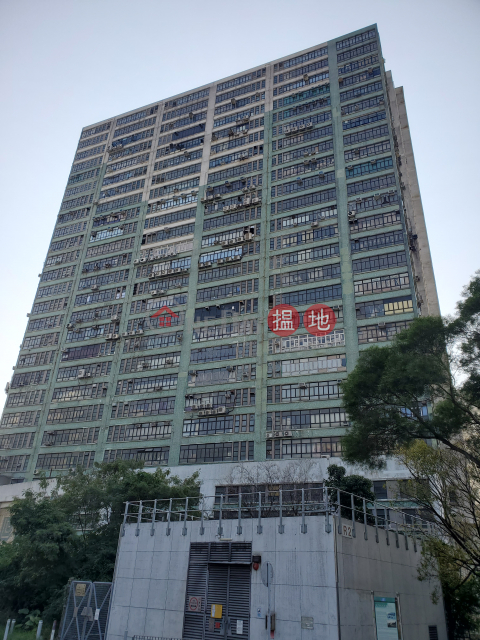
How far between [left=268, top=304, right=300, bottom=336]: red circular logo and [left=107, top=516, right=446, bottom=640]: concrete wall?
1230 inches

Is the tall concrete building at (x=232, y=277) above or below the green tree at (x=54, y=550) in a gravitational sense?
above

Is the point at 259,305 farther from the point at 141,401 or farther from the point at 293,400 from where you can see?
the point at 141,401

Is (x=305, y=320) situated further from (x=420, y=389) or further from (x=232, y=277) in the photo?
(x=420, y=389)

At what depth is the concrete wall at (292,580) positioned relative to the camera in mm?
18234

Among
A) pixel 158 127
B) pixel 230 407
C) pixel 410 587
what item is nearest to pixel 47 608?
pixel 410 587

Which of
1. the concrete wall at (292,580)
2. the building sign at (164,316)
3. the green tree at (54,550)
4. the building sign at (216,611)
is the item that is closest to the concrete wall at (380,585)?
the concrete wall at (292,580)

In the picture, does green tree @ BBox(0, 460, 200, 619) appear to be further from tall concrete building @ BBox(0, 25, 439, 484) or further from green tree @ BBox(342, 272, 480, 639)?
tall concrete building @ BBox(0, 25, 439, 484)

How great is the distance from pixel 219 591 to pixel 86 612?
743 cm

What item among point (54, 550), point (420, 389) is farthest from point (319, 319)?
point (54, 550)

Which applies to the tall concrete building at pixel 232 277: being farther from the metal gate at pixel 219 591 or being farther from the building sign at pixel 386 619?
the metal gate at pixel 219 591

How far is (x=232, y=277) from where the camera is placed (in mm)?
62031

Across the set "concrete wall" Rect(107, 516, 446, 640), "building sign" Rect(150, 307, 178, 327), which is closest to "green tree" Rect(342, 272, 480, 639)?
"concrete wall" Rect(107, 516, 446, 640)

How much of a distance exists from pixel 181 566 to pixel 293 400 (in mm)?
31529

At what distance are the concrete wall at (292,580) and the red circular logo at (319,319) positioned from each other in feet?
96.9
